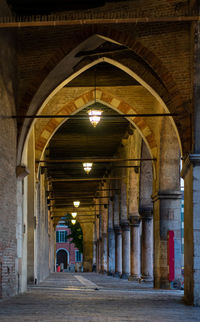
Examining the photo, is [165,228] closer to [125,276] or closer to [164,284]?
[164,284]

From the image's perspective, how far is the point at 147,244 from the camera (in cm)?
2609

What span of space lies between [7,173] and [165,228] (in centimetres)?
746

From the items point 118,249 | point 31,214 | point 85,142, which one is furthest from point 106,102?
point 118,249

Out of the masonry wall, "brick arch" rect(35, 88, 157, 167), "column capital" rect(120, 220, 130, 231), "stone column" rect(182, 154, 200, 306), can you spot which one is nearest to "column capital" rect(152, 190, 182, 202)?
"brick arch" rect(35, 88, 157, 167)

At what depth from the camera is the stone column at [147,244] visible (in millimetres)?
25938

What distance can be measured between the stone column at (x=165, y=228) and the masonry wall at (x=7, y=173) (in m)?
6.09

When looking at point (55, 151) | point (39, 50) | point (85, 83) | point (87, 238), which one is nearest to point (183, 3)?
point (39, 50)

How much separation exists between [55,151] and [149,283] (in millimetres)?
11323

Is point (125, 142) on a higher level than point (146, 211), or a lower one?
higher

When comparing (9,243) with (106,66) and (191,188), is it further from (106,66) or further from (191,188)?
(106,66)

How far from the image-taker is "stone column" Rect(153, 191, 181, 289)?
2153 cm

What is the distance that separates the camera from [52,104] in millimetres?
24156

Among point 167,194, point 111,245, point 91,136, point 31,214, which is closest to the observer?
point 167,194

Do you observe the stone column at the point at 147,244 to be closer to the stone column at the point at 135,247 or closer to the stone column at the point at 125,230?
the stone column at the point at 135,247
